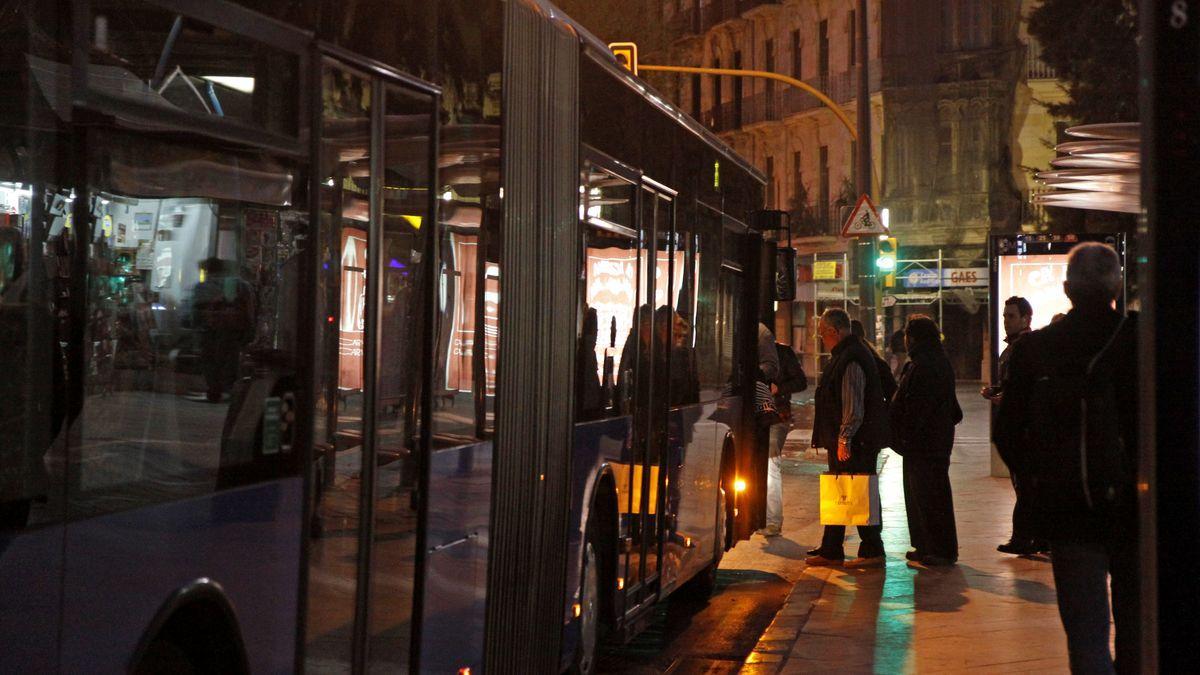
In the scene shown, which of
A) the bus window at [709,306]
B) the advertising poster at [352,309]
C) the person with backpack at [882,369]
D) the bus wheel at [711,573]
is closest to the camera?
the advertising poster at [352,309]

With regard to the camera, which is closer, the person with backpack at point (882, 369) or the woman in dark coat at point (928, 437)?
the woman in dark coat at point (928, 437)

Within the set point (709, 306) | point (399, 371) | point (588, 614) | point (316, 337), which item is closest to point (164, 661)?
point (316, 337)

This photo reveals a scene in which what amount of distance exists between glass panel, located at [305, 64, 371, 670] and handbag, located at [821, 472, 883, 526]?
8524 mm

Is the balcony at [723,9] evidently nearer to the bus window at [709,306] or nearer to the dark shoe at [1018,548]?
the dark shoe at [1018,548]

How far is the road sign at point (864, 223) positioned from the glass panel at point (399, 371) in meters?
16.3

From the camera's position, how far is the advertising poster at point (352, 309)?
5094 millimetres

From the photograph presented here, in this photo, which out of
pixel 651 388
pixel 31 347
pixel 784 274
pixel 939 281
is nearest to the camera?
pixel 31 347

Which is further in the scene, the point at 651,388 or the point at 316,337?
the point at 651,388

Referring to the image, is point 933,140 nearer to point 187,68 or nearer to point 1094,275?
point 1094,275

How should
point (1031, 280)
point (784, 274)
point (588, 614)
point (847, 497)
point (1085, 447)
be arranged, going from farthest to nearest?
point (1031, 280) < point (784, 274) < point (847, 497) < point (588, 614) < point (1085, 447)

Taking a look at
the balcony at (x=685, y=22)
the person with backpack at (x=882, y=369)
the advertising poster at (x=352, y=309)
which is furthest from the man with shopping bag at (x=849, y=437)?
the balcony at (x=685, y=22)

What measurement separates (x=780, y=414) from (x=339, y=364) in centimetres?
981

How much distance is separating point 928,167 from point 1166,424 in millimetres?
57948

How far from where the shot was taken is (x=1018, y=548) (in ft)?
45.9
